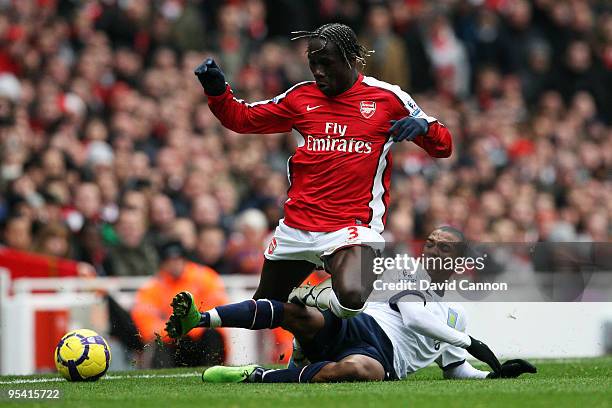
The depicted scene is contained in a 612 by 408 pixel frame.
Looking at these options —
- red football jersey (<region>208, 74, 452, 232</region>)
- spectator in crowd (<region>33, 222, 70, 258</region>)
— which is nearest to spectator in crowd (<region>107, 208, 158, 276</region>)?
spectator in crowd (<region>33, 222, 70, 258</region>)

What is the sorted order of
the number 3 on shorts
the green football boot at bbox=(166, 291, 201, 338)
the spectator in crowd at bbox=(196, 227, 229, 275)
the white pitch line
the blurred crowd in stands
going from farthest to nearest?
the spectator in crowd at bbox=(196, 227, 229, 275)
the blurred crowd in stands
the white pitch line
the number 3 on shorts
the green football boot at bbox=(166, 291, 201, 338)

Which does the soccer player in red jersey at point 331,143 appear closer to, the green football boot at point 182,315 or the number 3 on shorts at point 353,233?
the number 3 on shorts at point 353,233

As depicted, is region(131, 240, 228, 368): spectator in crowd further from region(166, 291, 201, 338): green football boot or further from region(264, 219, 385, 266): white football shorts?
region(166, 291, 201, 338): green football boot

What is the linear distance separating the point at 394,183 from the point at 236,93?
2271 mm

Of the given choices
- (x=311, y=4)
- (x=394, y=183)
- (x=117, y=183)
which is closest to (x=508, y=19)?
→ (x=311, y=4)

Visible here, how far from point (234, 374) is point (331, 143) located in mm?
1661

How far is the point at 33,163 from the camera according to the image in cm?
1352

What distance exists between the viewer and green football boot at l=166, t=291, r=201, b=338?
8258 millimetres

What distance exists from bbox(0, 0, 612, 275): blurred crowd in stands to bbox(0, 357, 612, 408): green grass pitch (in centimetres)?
423

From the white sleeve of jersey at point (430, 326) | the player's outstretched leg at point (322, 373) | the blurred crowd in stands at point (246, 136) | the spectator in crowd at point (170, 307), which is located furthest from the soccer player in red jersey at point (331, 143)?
the blurred crowd in stands at point (246, 136)

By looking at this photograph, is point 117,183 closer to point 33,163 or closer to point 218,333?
point 33,163

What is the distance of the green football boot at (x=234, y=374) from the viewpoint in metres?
8.87

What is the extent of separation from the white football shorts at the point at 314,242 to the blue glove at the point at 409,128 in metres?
0.66

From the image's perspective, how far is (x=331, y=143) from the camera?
9062 millimetres
